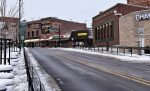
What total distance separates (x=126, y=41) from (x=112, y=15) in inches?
569

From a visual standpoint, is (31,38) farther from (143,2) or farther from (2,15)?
(2,15)

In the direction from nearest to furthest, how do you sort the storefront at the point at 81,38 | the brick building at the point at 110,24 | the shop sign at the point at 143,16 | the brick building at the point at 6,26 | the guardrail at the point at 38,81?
the guardrail at the point at 38,81 → the brick building at the point at 6,26 → the shop sign at the point at 143,16 → the brick building at the point at 110,24 → the storefront at the point at 81,38

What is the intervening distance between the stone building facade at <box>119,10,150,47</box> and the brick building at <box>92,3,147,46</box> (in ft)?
15.3

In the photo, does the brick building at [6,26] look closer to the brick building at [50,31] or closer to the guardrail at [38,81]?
the guardrail at [38,81]

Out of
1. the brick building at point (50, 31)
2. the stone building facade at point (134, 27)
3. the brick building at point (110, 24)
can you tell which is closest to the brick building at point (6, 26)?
the stone building facade at point (134, 27)

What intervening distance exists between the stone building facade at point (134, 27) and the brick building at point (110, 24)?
4671 mm

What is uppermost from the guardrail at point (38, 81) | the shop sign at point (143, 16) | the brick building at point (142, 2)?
the brick building at point (142, 2)

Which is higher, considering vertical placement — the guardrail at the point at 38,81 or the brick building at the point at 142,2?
the brick building at the point at 142,2

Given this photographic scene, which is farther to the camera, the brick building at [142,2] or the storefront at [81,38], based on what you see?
the storefront at [81,38]

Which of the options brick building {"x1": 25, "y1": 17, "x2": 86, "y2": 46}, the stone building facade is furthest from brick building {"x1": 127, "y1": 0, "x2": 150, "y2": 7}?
brick building {"x1": 25, "y1": 17, "x2": 86, "y2": 46}

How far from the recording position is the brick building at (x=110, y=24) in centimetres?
7684

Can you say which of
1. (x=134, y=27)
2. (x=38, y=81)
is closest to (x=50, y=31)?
(x=134, y=27)

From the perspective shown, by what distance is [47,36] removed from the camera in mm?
158250

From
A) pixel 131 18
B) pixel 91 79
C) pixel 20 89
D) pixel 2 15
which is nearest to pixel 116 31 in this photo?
pixel 131 18
